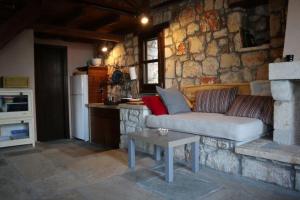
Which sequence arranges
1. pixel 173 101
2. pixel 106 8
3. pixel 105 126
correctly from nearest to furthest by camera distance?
pixel 173 101 < pixel 106 8 < pixel 105 126

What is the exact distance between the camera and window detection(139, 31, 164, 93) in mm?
4527

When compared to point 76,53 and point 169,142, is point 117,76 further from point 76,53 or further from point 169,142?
point 169,142

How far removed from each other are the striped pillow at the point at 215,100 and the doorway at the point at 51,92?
3438 millimetres

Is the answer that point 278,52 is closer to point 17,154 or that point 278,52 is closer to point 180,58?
point 180,58

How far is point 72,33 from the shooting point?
15.6 ft

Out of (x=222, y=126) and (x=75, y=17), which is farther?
(x=75, y=17)

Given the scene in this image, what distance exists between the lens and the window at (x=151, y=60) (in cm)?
453

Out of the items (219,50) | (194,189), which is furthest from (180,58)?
(194,189)

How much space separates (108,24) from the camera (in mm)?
4676

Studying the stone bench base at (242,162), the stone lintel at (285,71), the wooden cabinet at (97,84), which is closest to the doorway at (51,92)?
the wooden cabinet at (97,84)

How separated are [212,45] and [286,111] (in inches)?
63.4

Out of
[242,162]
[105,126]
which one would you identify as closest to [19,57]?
[105,126]

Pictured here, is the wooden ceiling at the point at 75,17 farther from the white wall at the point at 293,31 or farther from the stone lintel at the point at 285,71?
the stone lintel at the point at 285,71

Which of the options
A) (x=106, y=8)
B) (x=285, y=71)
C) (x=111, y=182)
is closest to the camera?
(x=285, y=71)
